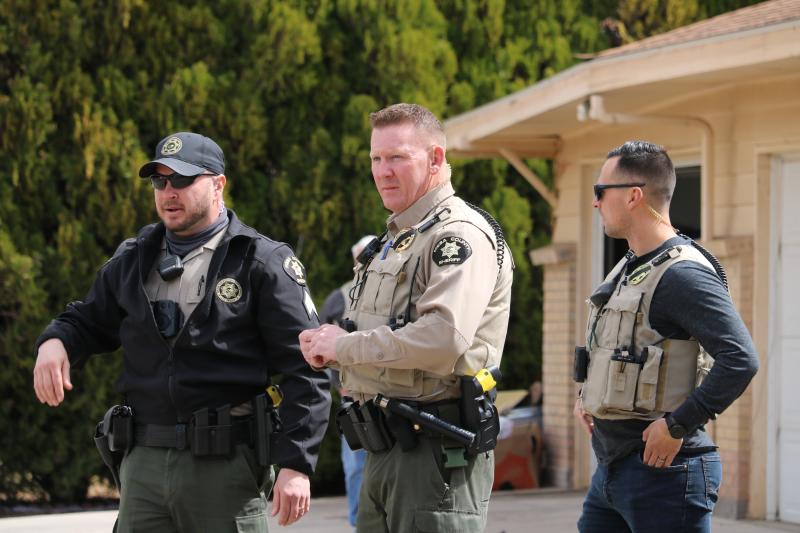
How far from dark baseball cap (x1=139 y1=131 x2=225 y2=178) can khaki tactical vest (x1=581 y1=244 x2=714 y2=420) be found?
1.52 meters

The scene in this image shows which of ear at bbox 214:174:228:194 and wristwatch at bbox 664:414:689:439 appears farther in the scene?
ear at bbox 214:174:228:194

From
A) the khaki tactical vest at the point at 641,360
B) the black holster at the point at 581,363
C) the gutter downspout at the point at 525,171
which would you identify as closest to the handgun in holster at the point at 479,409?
the khaki tactical vest at the point at 641,360

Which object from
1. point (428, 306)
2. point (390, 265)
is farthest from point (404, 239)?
point (428, 306)

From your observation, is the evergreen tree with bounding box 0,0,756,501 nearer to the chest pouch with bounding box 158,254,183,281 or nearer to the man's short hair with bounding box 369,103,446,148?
the chest pouch with bounding box 158,254,183,281

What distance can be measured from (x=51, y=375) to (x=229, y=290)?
0.67m

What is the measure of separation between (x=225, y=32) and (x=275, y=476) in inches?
287

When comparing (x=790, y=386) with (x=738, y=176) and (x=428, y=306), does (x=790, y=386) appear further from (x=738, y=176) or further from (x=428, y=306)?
(x=428, y=306)

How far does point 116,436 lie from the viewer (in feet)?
14.0

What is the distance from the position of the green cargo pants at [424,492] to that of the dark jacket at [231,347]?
0.31 meters

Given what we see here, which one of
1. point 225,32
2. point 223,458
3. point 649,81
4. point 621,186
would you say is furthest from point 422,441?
point 225,32

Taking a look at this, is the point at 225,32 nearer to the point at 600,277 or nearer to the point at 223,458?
the point at 600,277

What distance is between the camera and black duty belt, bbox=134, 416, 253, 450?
13.7 ft

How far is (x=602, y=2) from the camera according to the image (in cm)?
1347

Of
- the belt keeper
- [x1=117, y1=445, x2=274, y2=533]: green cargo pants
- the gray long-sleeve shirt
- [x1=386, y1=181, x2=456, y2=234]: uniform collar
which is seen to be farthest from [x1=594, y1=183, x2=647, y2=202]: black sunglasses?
the belt keeper
